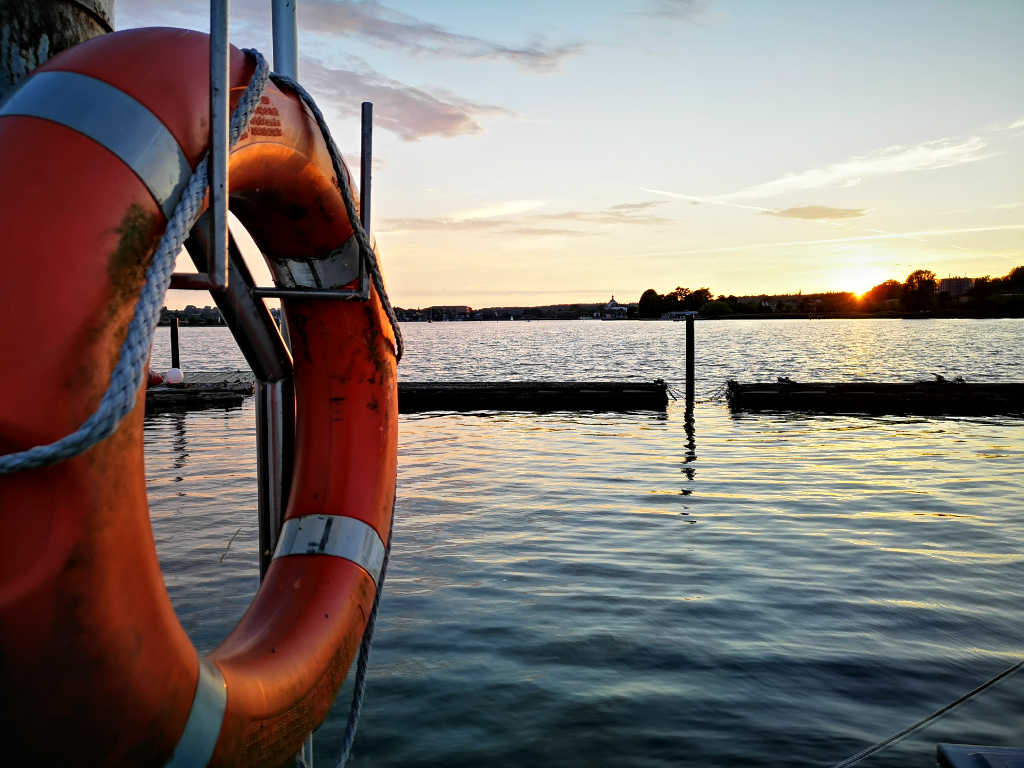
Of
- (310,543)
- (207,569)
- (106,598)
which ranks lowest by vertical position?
(207,569)

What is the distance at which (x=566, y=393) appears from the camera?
58.4 ft

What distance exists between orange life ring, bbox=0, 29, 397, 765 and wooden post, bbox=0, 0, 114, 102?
1.03ft

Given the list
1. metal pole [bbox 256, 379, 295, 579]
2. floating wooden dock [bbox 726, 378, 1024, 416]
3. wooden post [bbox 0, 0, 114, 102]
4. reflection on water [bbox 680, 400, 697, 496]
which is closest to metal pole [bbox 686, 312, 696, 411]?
reflection on water [bbox 680, 400, 697, 496]

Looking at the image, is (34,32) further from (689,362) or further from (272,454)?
(689,362)

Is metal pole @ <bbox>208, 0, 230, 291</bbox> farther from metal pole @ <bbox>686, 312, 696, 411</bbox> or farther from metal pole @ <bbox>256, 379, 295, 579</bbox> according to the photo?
metal pole @ <bbox>686, 312, 696, 411</bbox>

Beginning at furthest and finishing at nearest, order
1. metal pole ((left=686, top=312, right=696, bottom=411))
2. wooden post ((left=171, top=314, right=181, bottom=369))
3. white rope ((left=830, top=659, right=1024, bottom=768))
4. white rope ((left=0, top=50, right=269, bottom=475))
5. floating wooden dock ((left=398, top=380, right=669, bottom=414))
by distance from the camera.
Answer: wooden post ((left=171, top=314, right=181, bottom=369)), metal pole ((left=686, top=312, right=696, bottom=411)), floating wooden dock ((left=398, top=380, right=669, bottom=414)), white rope ((left=830, top=659, right=1024, bottom=768)), white rope ((left=0, top=50, right=269, bottom=475))

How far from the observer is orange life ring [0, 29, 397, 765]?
4.51 feet

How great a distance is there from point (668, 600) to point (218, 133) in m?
4.83

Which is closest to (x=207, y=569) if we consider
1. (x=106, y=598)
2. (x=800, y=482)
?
(x=106, y=598)

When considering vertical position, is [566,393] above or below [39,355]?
below

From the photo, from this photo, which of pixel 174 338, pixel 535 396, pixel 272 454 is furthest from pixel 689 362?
pixel 272 454

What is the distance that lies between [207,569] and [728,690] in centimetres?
456

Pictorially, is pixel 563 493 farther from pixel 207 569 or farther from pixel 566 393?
pixel 566 393

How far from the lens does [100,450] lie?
149 centimetres
